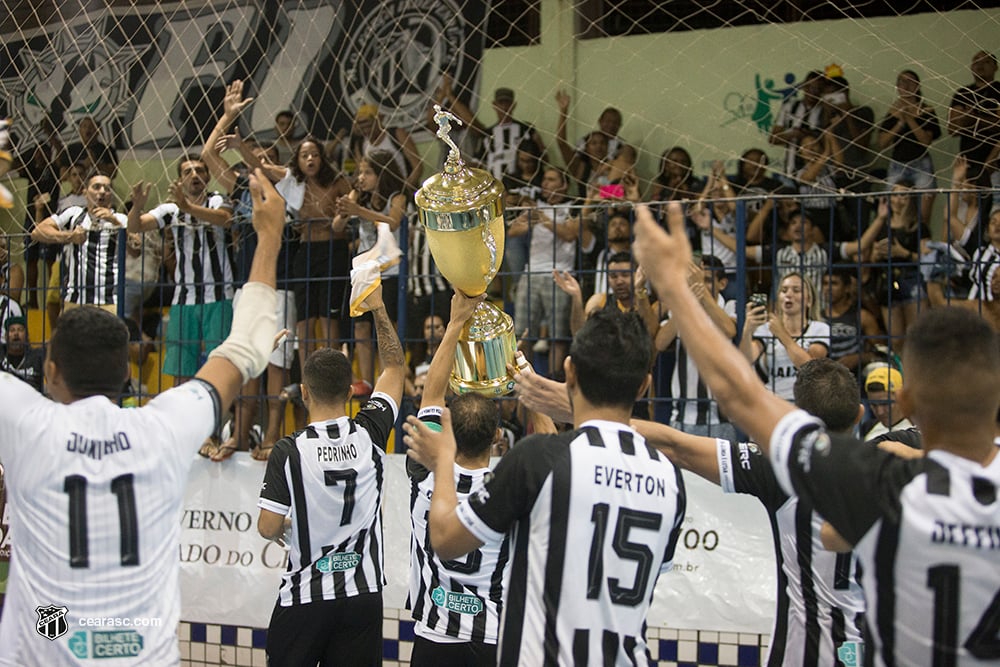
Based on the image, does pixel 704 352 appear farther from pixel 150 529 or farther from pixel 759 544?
pixel 759 544

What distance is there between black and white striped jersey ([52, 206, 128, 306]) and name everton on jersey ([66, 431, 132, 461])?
4.97m

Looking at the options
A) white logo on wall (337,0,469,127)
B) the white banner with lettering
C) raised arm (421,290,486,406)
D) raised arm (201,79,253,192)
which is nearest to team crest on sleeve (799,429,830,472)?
raised arm (421,290,486,406)

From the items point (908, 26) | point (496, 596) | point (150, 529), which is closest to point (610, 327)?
point (150, 529)

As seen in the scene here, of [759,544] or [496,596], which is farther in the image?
[759,544]

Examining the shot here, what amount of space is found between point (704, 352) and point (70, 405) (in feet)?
5.65

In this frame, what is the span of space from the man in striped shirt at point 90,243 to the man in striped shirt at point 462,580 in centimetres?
361

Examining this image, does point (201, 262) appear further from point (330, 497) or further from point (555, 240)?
point (330, 497)

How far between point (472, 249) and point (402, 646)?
3357 mm

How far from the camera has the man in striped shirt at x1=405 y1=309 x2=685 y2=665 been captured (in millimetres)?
3027

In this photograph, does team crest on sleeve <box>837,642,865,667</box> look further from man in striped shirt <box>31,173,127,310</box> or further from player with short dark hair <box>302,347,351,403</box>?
man in striped shirt <box>31,173,127,310</box>

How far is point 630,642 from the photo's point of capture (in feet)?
10.1

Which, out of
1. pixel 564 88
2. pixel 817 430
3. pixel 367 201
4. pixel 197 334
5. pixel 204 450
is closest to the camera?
pixel 817 430

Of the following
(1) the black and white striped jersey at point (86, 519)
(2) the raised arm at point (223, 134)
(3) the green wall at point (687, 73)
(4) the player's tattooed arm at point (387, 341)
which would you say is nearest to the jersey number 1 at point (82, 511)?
(1) the black and white striped jersey at point (86, 519)

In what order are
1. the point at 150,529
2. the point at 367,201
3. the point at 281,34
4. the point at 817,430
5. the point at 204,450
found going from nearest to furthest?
the point at 817,430 → the point at 150,529 → the point at 204,450 → the point at 367,201 → the point at 281,34
